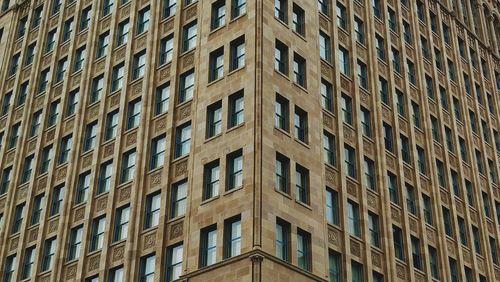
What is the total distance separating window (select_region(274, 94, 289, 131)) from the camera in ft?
121

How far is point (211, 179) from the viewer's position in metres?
36.1

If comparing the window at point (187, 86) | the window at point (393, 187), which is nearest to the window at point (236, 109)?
the window at point (187, 86)

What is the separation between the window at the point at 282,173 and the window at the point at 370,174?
7.87 metres

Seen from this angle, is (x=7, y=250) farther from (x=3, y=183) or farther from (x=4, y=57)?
(x=4, y=57)

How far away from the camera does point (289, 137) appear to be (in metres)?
36.3

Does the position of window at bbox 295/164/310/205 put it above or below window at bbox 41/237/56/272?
below

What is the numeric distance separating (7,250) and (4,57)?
1730 cm

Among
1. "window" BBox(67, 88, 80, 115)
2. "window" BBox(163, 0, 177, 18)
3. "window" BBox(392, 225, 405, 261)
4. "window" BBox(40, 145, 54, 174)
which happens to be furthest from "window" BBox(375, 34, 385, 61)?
"window" BBox(40, 145, 54, 174)

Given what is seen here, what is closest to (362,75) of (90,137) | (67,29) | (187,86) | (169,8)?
(187,86)

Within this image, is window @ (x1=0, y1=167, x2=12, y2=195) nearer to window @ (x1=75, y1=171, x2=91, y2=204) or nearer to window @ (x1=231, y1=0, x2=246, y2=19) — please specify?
window @ (x1=75, y1=171, x2=91, y2=204)

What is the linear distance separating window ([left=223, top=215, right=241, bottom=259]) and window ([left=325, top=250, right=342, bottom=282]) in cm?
551

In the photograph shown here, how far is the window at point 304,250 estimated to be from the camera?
3425 centimetres

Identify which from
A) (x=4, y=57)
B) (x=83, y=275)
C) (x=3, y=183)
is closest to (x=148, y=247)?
(x=83, y=275)

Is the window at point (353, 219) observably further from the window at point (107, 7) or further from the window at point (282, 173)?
the window at point (107, 7)
